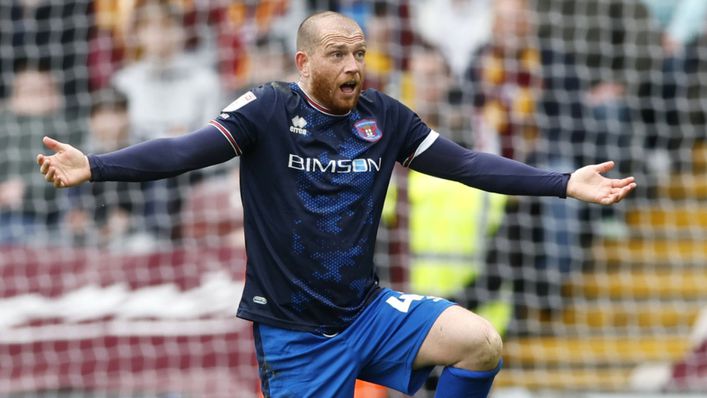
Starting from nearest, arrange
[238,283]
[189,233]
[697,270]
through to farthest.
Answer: [238,283] → [189,233] → [697,270]

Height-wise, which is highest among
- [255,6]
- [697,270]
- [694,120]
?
[255,6]

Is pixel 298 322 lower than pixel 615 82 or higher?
lower

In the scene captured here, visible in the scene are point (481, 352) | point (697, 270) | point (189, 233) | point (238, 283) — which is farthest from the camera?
point (697, 270)

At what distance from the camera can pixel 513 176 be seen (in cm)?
519

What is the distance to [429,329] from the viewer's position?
5.11m

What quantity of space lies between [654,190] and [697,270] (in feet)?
2.29

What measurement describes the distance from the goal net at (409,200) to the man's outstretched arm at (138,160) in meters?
3.49

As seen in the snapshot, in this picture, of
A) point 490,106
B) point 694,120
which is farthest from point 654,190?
point 490,106

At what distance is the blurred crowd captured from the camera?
9.05m

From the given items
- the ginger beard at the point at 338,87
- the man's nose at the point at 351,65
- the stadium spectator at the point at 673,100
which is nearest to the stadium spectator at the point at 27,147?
the stadium spectator at the point at 673,100

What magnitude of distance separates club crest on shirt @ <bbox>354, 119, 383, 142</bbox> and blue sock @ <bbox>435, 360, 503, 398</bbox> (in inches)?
37.5

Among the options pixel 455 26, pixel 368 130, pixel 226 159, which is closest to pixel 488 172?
pixel 368 130

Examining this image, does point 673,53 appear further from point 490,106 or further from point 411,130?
point 411,130

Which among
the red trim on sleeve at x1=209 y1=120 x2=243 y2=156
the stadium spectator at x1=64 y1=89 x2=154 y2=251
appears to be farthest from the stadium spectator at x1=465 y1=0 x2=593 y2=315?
the red trim on sleeve at x1=209 y1=120 x2=243 y2=156
